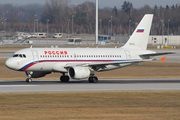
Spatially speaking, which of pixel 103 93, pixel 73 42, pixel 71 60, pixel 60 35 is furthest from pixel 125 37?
pixel 103 93

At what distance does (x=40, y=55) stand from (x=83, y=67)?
494 cm

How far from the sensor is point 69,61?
37.0 metres

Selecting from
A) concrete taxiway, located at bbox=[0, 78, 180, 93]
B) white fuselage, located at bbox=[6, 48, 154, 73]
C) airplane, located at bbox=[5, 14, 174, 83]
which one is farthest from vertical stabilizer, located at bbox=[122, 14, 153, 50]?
concrete taxiway, located at bbox=[0, 78, 180, 93]

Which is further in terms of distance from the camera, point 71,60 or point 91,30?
point 91,30

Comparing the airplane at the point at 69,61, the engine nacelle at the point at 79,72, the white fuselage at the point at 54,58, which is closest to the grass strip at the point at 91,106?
the engine nacelle at the point at 79,72

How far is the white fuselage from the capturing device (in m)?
35.2

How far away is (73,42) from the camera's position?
145375 mm

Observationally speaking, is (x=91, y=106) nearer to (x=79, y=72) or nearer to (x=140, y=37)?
(x=79, y=72)

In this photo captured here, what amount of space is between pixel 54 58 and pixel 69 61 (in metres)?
1.79

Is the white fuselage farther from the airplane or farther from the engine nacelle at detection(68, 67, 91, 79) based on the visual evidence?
the engine nacelle at detection(68, 67, 91, 79)

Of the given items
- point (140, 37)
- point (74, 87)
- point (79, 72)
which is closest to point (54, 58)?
point (79, 72)

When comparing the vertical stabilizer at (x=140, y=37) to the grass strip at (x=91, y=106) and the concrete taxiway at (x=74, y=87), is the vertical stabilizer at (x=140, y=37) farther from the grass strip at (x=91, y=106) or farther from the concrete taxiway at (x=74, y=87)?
the grass strip at (x=91, y=106)

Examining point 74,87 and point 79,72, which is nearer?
point 74,87

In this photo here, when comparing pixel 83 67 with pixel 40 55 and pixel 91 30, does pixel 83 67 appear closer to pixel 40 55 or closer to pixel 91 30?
pixel 40 55
